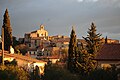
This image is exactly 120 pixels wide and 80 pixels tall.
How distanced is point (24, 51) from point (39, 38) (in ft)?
87.8

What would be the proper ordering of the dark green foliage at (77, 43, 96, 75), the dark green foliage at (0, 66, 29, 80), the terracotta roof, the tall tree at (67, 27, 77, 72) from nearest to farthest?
the dark green foliage at (0, 66, 29, 80), the terracotta roof, the dark green foliage at (77, 43, 96, 75), the tall tree at (67, 27, 77, 72)

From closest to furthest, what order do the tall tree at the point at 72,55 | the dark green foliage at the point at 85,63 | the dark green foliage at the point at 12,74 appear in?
the dark green foliage at the point at 12,74 < the dark green foliage at the point at 85,63 < the tall tree at the point at 72,55

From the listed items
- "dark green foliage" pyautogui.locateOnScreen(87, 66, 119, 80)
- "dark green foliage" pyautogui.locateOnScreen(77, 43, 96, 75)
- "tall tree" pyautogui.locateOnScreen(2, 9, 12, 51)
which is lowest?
"dark green foliage" pyautogui.locateOnScreen(87, 66, 119, 80)

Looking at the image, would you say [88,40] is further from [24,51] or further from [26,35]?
[26,35]

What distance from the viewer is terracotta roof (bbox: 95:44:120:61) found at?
132 ft

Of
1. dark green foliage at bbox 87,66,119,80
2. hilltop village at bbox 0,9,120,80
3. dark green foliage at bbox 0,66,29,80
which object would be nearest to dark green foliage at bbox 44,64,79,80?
hilltop village at bbox 0,9,120,80

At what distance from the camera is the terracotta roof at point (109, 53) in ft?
132

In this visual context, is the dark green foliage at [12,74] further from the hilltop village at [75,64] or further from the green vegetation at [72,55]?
the green vegetation at [72,55]

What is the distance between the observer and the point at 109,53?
136ft

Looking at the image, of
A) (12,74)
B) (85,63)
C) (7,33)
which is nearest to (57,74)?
(12,74)

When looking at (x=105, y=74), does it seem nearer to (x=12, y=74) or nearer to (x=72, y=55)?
(x=12, y=74)

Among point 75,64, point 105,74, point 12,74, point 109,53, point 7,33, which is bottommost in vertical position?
point 105,74

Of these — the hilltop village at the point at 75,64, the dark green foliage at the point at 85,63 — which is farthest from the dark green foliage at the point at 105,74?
the dark green foliage at the point at 85,63

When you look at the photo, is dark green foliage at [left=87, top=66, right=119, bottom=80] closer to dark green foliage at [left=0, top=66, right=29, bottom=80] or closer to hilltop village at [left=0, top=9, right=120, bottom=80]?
hilltop village at [left=0, top=9, right=120, bottom=80]
